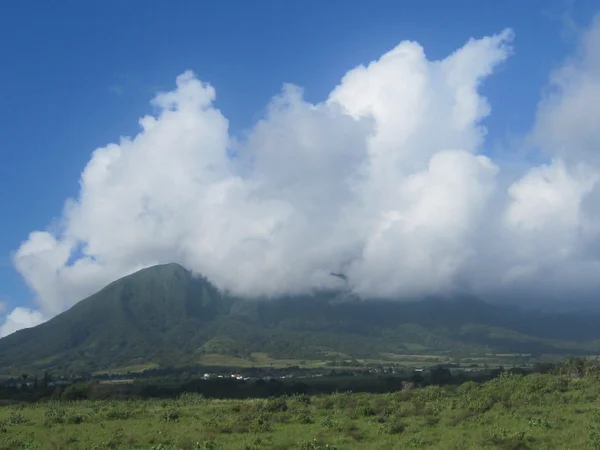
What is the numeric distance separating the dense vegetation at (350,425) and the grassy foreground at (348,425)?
63 millimetres

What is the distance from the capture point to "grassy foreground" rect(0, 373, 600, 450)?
31125 millimetres

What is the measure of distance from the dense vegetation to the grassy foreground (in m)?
0.06

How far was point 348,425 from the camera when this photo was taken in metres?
37.8

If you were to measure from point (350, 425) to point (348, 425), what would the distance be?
0.44 feet

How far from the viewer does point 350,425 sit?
3781cm

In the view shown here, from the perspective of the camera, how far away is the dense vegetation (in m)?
31.2

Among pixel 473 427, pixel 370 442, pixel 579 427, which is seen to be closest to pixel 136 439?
pixel 370 442

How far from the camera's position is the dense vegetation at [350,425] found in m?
31.2

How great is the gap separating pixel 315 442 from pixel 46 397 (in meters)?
65.2

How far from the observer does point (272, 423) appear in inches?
1608

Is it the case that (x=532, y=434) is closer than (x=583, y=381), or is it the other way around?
(x=532, y=434)

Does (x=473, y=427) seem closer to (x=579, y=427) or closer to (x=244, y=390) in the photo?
(x=579, y=427)

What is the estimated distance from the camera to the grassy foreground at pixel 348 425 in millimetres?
31125

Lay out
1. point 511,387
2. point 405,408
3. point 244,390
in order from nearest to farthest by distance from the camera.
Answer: point 405,408, point 511,387, point 244,390
